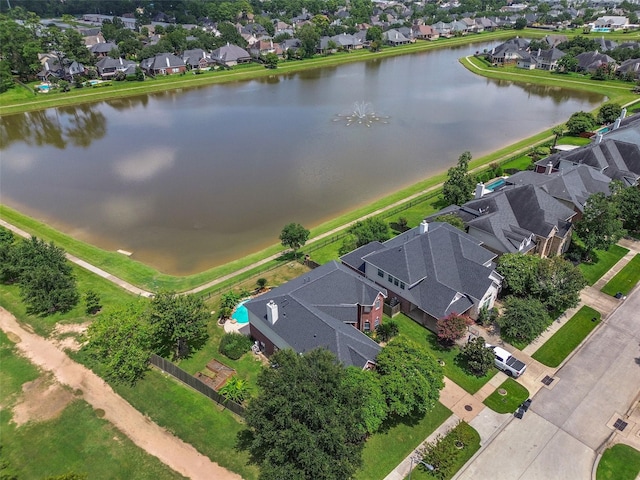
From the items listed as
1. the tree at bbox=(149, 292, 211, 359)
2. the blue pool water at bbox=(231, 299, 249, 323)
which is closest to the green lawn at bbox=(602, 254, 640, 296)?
the blue pool water at bbox=(231, 299, 249, 323)

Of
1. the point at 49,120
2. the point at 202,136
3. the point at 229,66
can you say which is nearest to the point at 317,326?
the point at 202,136

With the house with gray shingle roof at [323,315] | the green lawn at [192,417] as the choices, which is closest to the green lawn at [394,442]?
the house with gray shingle roof at [323,315]

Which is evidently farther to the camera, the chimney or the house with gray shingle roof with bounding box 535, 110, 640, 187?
the house with gray shingle roof with bounding box 535, 110, 640, 187

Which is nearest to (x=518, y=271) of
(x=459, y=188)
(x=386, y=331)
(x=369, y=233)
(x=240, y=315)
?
(x=386, y=331)

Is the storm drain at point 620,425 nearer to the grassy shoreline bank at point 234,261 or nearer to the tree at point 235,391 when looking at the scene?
the tree at point 235,391

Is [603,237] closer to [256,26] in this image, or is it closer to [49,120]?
[49,120]

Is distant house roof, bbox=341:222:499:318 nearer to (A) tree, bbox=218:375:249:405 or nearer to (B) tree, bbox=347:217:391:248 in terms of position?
(B) tree, bbox=347:217:391:248
